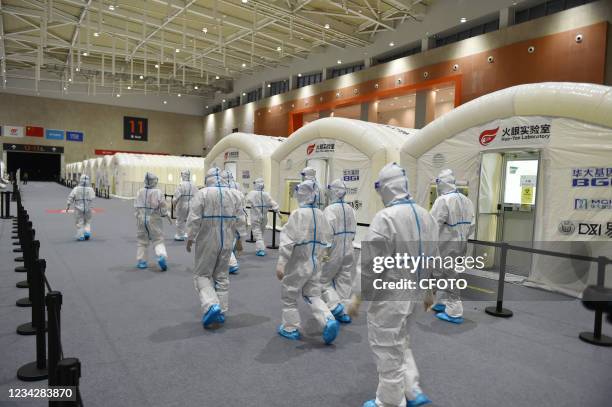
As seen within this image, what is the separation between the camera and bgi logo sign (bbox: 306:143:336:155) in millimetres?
10695

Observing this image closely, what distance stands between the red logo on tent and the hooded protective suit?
5751 mm

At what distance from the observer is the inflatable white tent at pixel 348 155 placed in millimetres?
9375

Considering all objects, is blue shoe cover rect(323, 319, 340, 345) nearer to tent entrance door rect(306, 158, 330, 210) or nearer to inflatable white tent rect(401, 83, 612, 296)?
inflatable white tent rect(401, 83, 612, 296)

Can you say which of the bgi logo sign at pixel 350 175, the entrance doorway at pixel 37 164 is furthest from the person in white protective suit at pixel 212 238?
the entrance doorway at pixel 37 164

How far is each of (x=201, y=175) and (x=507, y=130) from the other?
2057 cm

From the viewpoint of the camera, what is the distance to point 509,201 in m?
7.70

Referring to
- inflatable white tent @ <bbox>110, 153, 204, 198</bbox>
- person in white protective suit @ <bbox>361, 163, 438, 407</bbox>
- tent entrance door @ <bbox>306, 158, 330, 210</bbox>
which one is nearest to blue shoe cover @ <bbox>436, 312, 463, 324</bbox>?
person in white protective suit @ <bbox>361, 163, 438, 407</bbox>

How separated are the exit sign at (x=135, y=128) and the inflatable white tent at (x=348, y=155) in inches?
1134

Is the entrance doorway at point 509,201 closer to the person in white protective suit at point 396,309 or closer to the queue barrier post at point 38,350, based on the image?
the person in white protective suit at point 396,309

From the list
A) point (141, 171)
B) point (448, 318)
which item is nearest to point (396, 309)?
point (448, 318)

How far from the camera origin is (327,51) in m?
23.9

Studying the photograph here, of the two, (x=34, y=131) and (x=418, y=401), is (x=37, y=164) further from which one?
(x=418, y=401)

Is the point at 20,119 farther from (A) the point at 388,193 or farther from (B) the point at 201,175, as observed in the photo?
(A) the point at 388,193

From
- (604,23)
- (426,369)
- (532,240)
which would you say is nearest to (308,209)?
(426,369)
